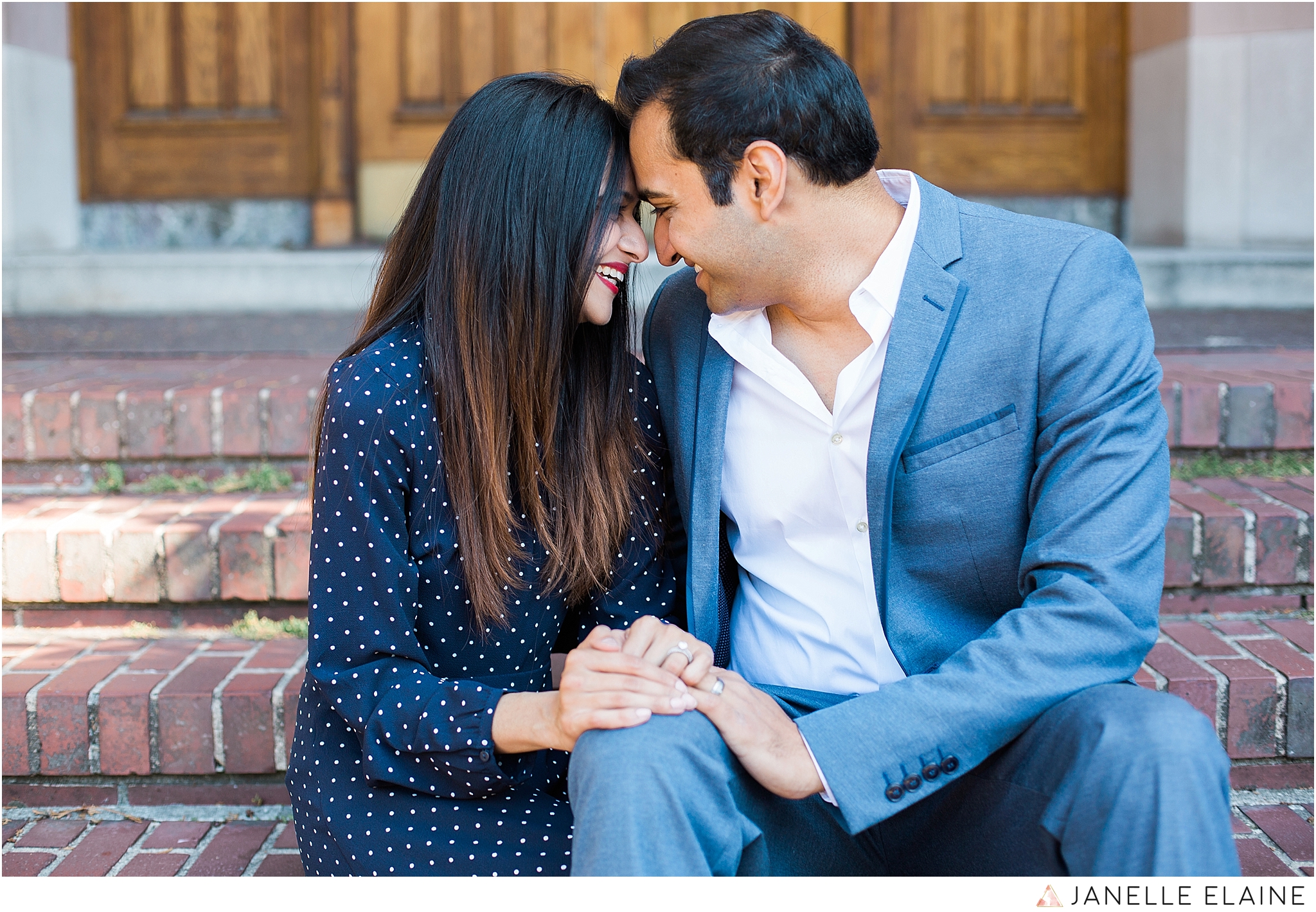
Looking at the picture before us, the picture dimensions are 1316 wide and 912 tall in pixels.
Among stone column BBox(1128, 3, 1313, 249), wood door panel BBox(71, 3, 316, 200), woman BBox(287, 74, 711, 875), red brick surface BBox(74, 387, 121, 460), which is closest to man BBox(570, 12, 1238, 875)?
woman BBox(287, 74, 711, 875)

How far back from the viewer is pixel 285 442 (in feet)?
9.62

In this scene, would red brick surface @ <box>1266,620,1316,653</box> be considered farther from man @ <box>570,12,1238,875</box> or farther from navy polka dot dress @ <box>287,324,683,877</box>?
navy polka dot dress @ <box>287,324,683,877</box>

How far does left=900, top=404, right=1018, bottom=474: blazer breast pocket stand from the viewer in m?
1.62

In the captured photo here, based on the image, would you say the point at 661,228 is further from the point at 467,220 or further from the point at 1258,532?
the point at 1258,532

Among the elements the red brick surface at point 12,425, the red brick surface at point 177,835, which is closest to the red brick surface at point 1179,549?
the red brick surface at point 177,835

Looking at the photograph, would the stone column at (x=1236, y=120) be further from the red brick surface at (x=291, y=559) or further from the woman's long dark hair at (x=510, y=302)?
the red brick surface at (x=291, y=559)

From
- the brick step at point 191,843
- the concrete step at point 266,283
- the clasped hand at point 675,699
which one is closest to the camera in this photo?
the clasped hand at point 675,699

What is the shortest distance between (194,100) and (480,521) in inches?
161

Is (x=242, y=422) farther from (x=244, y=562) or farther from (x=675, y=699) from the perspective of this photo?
(x=675, y=699)

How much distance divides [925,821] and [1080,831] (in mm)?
316

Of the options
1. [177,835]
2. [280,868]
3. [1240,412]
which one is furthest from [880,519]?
[1240,412]

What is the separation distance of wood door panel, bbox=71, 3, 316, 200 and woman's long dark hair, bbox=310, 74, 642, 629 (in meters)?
3.61

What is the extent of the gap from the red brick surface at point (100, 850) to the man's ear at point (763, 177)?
5.50 feet

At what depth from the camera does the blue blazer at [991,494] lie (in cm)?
148
